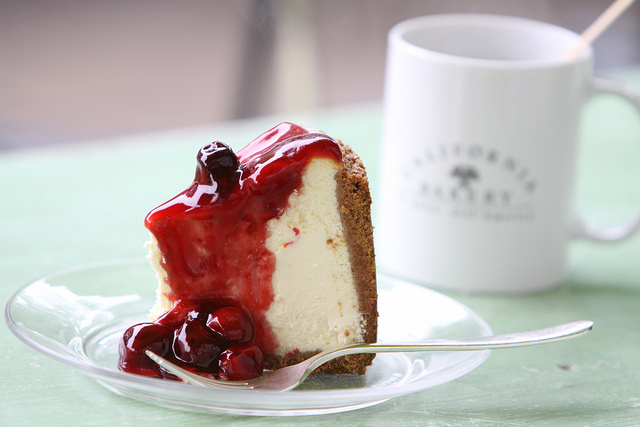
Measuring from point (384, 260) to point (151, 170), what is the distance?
57cm

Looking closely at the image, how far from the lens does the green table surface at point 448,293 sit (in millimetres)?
830

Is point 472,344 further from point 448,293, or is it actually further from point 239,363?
point 448,293

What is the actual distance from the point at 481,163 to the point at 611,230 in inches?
11.4

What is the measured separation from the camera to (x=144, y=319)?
0.99 metres

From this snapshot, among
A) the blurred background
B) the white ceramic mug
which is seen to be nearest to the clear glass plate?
the white ceramic mug

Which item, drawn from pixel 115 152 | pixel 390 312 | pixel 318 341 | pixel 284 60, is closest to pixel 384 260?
pixel 390 312

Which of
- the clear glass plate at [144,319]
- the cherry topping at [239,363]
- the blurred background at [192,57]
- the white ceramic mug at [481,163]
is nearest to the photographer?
the clear glass plate at [144,319]

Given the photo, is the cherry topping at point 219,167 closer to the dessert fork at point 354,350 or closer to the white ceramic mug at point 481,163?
the dessert fork at point 354,350

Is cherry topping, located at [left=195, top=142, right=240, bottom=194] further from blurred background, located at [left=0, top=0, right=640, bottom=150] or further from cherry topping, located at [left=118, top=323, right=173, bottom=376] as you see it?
blurred background, located at [left=0, top=0, right=640, bottom=150]

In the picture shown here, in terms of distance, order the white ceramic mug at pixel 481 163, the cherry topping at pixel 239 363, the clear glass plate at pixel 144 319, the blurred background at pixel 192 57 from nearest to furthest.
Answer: the clear glass plate at pixel 144 319 → the cherry topping at pixel 239 363 → the white ceramic mug at pixel 481 163 → the blurred background at pixel 192 57

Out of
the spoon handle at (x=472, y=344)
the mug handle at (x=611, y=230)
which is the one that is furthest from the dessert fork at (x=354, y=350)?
the mug handle at (x=611, y=230)

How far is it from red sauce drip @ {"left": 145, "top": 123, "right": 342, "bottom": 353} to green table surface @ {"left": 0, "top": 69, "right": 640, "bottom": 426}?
0.50 feet

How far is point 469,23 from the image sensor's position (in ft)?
4.31

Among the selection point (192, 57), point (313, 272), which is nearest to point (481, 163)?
point (313, 272)
